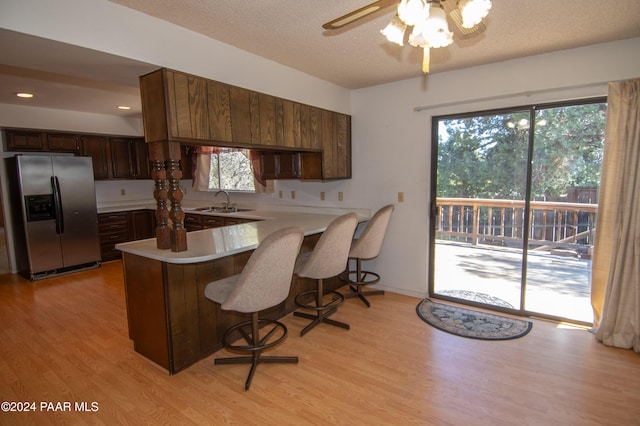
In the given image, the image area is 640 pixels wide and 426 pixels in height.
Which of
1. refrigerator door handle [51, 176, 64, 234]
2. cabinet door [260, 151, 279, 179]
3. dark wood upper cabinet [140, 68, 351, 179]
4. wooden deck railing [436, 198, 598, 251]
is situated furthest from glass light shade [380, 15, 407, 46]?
refrigerator door handle [51, 176, 64, 234]

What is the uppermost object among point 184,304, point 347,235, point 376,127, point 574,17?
point 574,17

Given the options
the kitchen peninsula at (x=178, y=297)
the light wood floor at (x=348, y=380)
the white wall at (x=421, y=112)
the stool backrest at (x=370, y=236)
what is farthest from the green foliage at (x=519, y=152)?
the kitchen peninsula at (x=178, y=297)

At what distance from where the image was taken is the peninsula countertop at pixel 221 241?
2199 millimetres

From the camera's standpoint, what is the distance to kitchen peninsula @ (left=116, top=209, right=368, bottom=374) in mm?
2258

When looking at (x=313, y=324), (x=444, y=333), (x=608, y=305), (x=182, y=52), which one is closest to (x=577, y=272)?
(x=608, y=305)

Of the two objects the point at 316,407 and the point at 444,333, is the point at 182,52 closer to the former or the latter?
the point at 316,407

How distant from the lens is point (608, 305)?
2633 millimetres

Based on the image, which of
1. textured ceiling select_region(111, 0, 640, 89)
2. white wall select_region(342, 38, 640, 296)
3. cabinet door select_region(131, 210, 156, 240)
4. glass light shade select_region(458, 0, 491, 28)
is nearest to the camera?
glass light shade select_region(458, 0, 491, 28)

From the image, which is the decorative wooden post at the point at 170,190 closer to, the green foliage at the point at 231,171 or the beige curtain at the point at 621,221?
the green foliage at the point at 231,171

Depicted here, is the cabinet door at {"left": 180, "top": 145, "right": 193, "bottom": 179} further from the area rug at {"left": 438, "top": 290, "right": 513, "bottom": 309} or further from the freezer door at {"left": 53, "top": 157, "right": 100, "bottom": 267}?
the area rug at {"left": 438, "top": 290, "right": 513, "bottom": 309}

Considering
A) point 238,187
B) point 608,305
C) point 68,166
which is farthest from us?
point 238,187

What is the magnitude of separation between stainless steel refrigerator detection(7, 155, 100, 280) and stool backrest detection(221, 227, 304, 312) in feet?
13.2

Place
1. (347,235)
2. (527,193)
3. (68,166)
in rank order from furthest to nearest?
(68,166)
(527,193)
(347,235)

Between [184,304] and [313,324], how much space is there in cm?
114
